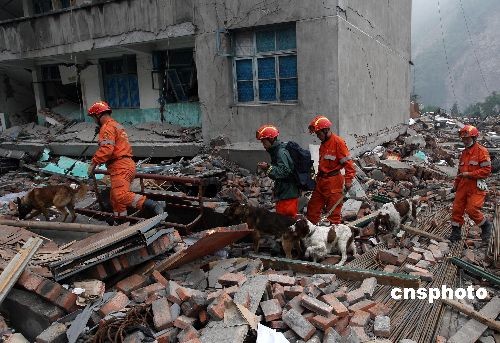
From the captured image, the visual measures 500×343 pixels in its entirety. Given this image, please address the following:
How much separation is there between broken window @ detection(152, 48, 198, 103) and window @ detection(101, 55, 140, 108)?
3.71 ft

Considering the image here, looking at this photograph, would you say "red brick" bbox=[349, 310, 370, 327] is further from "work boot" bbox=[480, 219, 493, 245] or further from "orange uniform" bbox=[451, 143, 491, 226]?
"work boot" bbox=[480, 219, 493, 245]

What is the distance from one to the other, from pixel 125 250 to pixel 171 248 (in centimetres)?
65

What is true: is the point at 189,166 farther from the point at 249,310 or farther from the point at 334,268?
the point at 249,310

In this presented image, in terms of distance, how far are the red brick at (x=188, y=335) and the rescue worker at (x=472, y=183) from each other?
4.51 metres

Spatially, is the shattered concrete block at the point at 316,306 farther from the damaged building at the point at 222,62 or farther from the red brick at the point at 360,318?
the damaged building at the point at 222,62

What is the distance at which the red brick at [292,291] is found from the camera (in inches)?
150

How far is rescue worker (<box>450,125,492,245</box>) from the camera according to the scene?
553 cm

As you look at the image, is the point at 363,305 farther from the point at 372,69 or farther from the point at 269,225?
the point at 372,69

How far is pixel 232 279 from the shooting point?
160 inches

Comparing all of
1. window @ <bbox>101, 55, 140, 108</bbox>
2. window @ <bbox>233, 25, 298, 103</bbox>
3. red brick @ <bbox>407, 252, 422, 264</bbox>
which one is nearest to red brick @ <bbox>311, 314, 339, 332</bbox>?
red brick @ <bbox>407, 252, 422, 264</bbox>

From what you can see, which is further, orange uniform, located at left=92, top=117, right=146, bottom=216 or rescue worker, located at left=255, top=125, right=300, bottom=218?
orange uniform, located at left=92, top=117, right=146, bottom=216

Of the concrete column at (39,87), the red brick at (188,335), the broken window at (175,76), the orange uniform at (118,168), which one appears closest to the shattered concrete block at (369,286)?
the red brick at (188,335)

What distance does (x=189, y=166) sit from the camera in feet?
32.4

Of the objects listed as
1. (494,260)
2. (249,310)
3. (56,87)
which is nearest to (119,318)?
(249,310)
